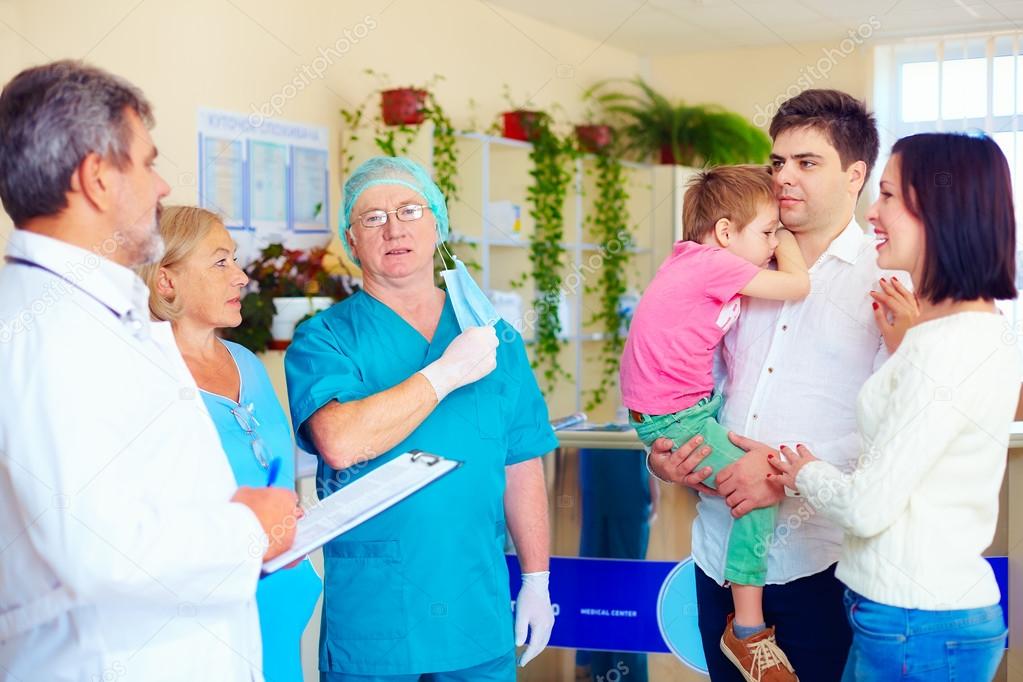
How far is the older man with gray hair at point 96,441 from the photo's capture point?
1.18 meters

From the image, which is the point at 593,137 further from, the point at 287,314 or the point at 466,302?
the point at 466,302

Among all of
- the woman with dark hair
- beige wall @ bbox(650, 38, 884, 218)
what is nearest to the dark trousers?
the woman with dark hair

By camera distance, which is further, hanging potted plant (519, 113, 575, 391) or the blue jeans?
hanging potted plant (519, 113, 575, 391)

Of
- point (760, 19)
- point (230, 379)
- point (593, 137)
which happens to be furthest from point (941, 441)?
point (760, 19)

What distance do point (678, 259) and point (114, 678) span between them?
116 centimetres

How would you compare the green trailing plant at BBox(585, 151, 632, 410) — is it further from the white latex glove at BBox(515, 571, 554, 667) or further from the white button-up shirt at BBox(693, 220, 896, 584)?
the white button-up shirt at BBox(693, 220, 896, 584)

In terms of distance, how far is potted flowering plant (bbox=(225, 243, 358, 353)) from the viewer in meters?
3.60

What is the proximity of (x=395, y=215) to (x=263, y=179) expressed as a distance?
2233 mm

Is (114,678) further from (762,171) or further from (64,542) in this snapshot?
(762,171)

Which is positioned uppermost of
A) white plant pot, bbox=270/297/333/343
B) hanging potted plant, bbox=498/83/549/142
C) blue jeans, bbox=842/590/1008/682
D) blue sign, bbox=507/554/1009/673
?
hanging potted plant, bbox=498/83/549/142

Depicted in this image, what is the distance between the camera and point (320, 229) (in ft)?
13.9

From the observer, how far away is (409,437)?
1834mm

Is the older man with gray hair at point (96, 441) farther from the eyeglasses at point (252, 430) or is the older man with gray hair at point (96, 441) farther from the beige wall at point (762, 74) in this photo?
the beige wall at point (762, 74)

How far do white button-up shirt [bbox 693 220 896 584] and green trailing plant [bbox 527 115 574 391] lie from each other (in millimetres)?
3266
